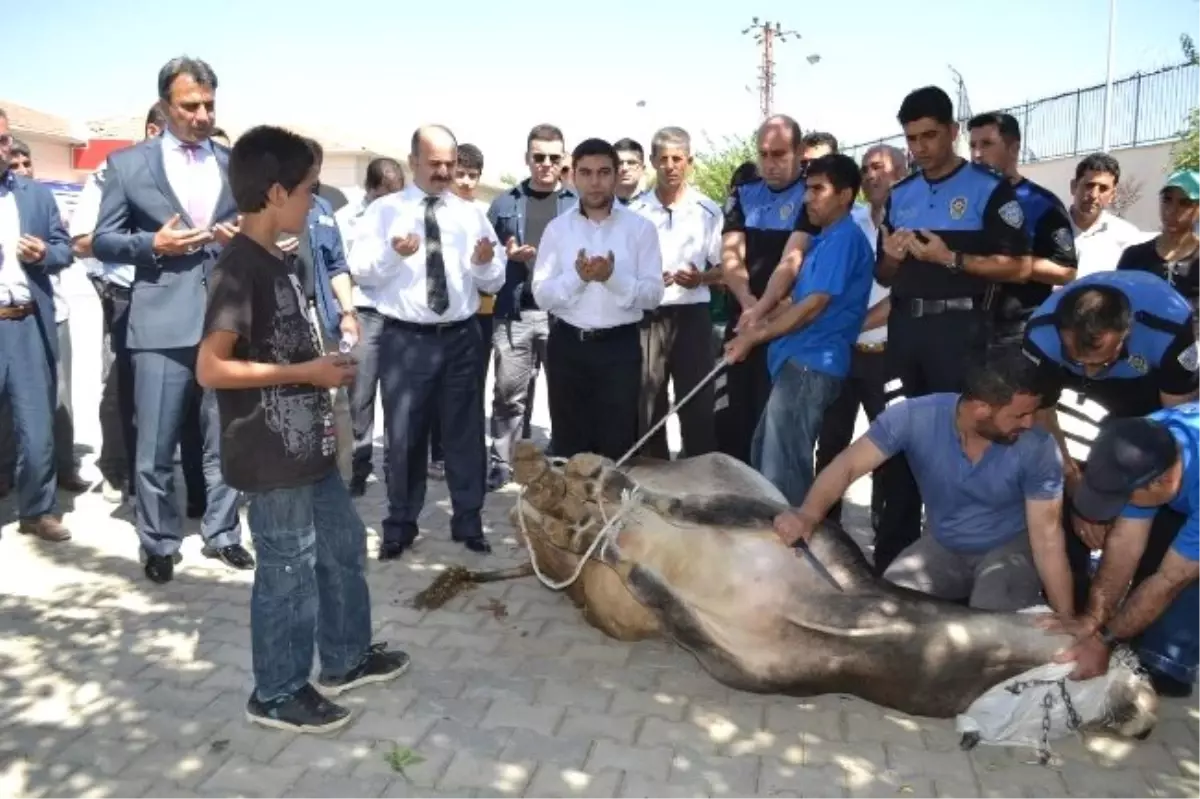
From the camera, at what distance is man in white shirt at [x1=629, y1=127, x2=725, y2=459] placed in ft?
18.6

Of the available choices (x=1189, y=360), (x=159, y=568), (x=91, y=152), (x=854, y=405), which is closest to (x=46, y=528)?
(x=159, y=568)

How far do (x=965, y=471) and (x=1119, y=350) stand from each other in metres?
0.74

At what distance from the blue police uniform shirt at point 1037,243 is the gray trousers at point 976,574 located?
1.30 m

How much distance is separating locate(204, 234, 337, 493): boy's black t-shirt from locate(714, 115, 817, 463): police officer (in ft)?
8.66

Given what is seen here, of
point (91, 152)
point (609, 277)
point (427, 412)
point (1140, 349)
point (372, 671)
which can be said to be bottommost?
point (372, 671)

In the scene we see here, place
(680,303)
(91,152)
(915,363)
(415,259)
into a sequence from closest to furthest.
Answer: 1. (915,363)
2. (415,259)
3. (680,303)
4. (91,152)

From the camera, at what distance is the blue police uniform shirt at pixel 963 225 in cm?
430

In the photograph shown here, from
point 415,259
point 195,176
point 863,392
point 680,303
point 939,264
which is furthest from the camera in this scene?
point 680,303

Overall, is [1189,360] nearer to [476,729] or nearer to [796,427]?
[796,427]

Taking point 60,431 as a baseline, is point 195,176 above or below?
above

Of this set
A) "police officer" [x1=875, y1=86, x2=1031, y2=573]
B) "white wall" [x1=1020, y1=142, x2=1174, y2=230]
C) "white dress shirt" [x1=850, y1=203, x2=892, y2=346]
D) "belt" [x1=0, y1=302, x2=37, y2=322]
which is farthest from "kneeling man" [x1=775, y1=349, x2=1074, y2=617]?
"white wall" [x1=1020, y1=142, x2=1174, y2=230]

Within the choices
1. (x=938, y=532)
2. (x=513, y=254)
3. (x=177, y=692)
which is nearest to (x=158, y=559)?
(x=177, y=692)

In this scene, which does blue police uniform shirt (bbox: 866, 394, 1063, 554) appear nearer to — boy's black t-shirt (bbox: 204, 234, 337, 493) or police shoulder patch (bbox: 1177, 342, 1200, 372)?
police shoulder patch (bbox: 1177, 342, 1200, 372)

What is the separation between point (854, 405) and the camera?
5.33m
